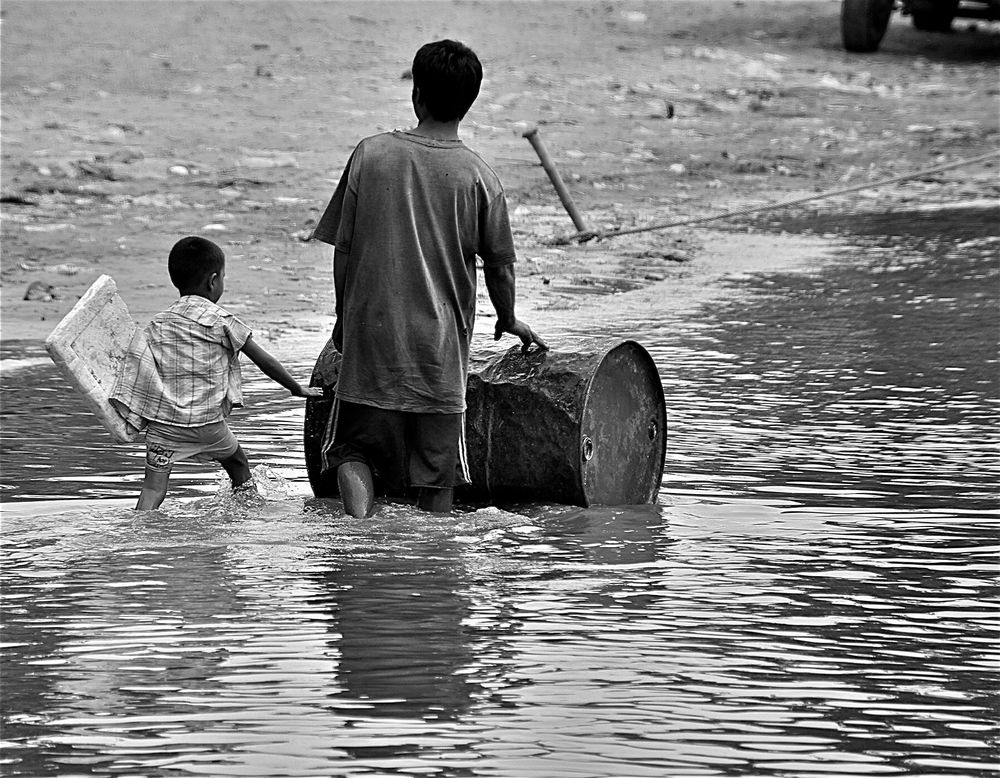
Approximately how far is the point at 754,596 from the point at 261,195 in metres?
7.55

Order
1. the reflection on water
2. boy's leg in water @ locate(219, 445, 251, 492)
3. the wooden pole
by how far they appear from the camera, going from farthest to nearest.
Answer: the wooden pole → boy's leg in water @ locate(219, 445, 251, 492) → the reflection on water

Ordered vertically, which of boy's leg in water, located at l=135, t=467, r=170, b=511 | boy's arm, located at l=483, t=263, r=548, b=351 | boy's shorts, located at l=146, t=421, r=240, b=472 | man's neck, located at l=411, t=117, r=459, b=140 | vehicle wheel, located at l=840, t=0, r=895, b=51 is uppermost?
vehicle wheel, located at l=840, t=0, r=895, b=51

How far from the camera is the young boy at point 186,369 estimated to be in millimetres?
4645

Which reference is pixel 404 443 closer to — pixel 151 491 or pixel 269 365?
pixel 269 365


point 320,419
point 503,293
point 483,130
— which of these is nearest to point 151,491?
point 320,419

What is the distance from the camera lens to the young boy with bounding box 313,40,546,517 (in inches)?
171

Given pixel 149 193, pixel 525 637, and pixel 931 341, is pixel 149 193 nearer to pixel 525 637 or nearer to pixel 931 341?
pixel 931 341

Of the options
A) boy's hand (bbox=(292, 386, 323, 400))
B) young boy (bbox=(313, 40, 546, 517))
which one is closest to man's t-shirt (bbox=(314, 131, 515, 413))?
young boy (bbox=(313, 40, 546, 517))

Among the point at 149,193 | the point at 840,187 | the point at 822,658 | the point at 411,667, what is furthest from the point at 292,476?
the point at 840,187

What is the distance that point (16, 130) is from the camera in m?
12.2

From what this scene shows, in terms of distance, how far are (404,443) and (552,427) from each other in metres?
0.47

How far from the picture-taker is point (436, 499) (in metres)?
4.68

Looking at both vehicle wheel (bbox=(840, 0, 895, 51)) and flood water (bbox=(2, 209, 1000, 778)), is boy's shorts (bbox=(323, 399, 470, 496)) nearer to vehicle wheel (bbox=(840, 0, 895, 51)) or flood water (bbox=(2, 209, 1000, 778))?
flood water (bbox=(2, 209, 1000, 778))

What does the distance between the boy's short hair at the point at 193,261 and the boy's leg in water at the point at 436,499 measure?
90 cm
